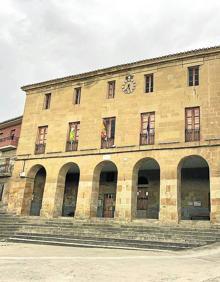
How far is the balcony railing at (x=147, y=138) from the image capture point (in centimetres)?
1909

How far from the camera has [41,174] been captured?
2464 cm

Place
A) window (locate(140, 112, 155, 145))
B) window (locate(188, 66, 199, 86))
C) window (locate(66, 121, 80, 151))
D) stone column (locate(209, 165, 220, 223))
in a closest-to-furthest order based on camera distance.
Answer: stone column (locate(209, 165, 220, 223)) → window (locate(188, 66, 199, 86)) → window (locate(140, 112, 155, 145)) → window (locate(66, 121, 80, 151))

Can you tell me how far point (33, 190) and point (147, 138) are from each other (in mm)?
9977

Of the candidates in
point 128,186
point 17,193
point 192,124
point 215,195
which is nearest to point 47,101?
point 17,193

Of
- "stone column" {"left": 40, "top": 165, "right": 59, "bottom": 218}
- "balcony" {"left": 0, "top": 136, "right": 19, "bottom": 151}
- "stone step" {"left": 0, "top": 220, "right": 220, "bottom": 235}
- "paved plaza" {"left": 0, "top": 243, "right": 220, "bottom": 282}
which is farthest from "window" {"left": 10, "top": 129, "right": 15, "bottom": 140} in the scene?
"paved plaza" {"left": 0, "top": 243, "right": 220, "bottom": 282}

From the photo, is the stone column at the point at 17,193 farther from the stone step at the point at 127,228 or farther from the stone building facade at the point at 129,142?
the stone step at the point at 127,228

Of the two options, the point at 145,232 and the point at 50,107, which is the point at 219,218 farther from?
the point at 50,107

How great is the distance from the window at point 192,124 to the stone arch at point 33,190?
10.8 metres

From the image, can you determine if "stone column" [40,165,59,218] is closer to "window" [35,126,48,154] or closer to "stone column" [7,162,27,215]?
"window" [35,126,48,154]

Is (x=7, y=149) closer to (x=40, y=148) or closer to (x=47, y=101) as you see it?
(x=40, y=148)

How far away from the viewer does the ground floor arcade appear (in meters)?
17.2

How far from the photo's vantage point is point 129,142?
19578 mm

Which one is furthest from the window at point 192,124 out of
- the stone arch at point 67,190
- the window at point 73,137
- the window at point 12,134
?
the window at point 12,134

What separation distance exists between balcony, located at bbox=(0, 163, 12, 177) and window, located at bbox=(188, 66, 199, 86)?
644 inches
